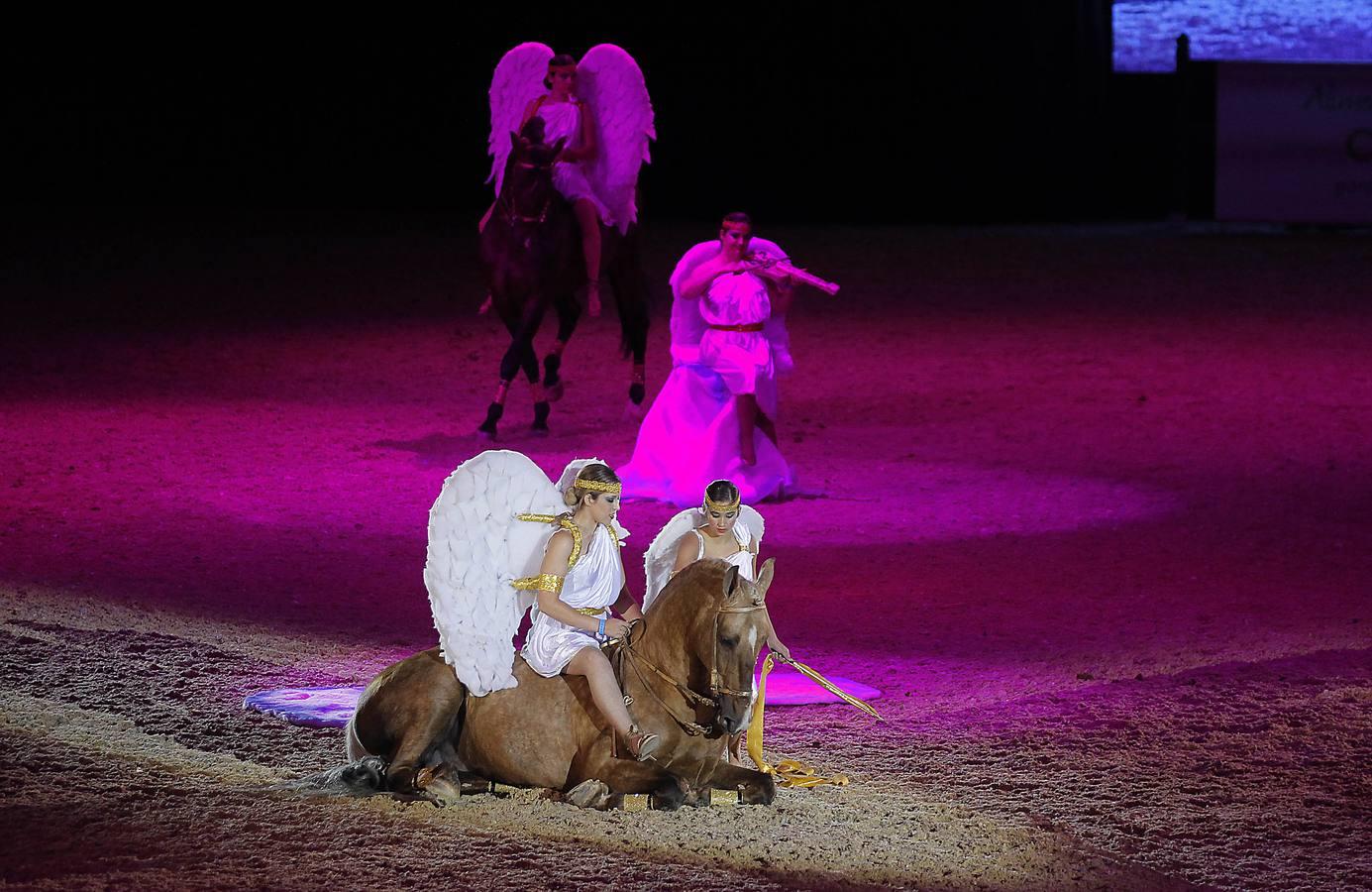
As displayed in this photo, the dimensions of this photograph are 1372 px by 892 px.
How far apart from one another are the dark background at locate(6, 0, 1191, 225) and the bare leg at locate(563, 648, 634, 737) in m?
23.6

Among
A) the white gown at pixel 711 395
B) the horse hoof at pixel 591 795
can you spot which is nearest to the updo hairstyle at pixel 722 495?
the horse hoof at pixel 591 795

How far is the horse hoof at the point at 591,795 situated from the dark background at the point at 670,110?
23.7 meters

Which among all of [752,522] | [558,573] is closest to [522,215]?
[752,522]

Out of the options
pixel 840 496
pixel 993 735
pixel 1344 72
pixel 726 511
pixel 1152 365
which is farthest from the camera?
pixel 1344 72

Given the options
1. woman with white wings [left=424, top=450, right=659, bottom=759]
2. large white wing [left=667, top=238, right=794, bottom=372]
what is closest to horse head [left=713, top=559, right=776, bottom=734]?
woman with white wings [left=424, top=450, right=659, bottom=759]

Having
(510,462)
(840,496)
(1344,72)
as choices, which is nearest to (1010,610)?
(840,496)

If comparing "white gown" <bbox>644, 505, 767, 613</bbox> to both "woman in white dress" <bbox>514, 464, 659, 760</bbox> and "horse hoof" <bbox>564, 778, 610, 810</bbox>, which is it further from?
"horse hoof" <bbox>564, 778, 610, 810</bbox>

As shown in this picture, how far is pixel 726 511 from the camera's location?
234 inches

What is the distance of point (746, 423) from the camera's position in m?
11.4

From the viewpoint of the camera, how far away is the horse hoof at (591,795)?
19.1 feet

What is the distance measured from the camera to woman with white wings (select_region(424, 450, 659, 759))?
5.79 metres

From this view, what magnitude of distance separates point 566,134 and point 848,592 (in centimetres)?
664

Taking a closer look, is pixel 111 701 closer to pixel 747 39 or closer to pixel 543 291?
pixel 543 291

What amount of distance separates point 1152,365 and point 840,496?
6007 millimetres
